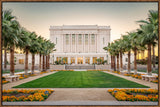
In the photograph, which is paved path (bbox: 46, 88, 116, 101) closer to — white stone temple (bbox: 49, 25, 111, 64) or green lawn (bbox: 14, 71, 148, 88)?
green lawn (bbox: 14, 71, 148, 88)

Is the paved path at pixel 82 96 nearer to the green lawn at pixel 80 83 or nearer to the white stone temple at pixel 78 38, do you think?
the green lawn at pixel 80 83

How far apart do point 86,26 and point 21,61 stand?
142ft

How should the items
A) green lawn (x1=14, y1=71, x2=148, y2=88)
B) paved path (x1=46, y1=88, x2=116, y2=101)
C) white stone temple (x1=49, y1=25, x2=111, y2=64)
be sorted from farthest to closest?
white stone temple (x1=49, y1=25, x2=111, y2=64)
green lawn (x1=14, y1=71, x2=148, y2=88)
paved path (x1=46, y1=88, x2=116, y2=101)

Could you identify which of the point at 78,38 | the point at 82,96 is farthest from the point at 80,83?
the point at 78,38

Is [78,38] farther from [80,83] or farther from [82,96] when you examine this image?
[82,96]

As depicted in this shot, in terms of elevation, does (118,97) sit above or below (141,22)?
below

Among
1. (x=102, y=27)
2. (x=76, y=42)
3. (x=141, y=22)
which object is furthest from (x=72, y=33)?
(x=141, y=22)

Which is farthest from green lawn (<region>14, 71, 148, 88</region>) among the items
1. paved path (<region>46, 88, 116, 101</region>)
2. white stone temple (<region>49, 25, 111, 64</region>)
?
white stone temple (<region>49, 25, 111, 64</region>)

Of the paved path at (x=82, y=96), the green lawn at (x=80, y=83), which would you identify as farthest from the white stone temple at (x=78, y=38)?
the paved path at (x=82, y=96)

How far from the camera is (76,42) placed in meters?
84.8

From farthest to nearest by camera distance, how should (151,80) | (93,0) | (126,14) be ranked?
(151,80) → (126,14) → (93,0)

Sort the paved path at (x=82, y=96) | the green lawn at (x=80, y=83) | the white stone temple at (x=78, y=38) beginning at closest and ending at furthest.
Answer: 1. the paved path at (x=82, y=96)
2. the green lawn at (x=80, y=83)
3. the white stone temple at (x=78, y=38)

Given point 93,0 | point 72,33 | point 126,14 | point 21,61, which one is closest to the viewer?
point 93,0

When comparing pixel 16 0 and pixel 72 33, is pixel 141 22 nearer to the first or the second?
pixel 16 0
